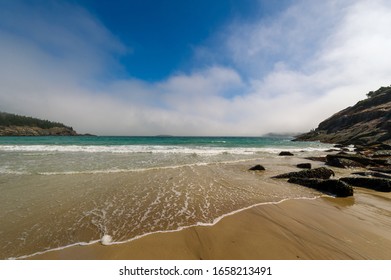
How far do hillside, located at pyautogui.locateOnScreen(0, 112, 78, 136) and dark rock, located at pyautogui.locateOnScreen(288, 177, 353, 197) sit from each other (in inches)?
6701

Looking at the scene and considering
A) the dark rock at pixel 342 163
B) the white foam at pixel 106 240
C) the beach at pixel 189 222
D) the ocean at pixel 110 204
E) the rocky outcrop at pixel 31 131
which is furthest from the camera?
the rocky outcrop at pixel 31 131

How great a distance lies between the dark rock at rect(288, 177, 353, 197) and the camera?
21.6 feet

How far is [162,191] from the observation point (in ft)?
23.2

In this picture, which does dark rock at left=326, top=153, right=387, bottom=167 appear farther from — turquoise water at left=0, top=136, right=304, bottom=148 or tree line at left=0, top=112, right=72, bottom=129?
tree line at left=0, top=112, right=72, bottom=129

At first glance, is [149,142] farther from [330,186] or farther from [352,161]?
[330,186]

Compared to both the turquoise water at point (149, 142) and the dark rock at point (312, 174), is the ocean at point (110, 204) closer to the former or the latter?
the dark rock at point (312, 174)

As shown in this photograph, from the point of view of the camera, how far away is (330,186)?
695 cm

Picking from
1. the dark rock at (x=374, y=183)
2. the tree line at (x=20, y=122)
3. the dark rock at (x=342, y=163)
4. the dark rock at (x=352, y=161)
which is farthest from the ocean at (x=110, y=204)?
the tree line at (x=20, y=122)

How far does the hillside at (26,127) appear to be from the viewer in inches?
4817

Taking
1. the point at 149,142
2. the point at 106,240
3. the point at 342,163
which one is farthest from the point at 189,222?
the point at 149,142

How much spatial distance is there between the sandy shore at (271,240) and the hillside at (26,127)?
16821cm
